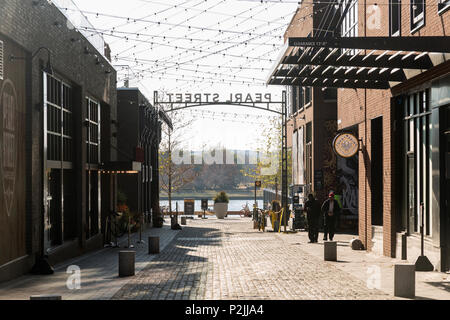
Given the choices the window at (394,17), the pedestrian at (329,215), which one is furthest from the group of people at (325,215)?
the window at (394,17)

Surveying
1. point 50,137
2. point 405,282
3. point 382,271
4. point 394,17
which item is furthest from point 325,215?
point 405,282

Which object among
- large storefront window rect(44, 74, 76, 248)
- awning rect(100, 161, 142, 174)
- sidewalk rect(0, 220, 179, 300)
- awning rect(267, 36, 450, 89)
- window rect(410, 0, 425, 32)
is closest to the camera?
→ sidewalk rect(0, 220, 179, 300)

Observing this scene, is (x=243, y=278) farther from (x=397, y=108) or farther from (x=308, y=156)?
(x=308, y=156)

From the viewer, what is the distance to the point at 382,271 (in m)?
15.1

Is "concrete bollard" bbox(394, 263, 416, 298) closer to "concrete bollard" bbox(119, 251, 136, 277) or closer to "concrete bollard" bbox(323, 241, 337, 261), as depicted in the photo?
"concrete bollard" bbox(119, 251, 136, 277)

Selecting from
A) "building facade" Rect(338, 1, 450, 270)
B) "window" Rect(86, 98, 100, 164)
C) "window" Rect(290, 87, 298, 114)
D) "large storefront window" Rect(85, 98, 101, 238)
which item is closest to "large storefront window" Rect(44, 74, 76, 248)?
"large storefront window" Rect(85, 98, 101, 238)

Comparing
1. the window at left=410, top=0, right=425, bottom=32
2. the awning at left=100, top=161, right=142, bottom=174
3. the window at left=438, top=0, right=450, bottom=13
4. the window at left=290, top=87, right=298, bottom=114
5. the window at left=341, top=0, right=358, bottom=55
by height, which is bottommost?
the awning at left=100, top=161, right=142, bottom=174

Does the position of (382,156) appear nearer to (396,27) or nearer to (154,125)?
(396,27)

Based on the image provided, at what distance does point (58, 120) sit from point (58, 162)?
1.29 meters

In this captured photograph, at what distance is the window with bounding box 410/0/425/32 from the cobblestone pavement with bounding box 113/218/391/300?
6.32m

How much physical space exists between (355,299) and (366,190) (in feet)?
33.7

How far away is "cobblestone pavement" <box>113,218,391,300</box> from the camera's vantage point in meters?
11.6

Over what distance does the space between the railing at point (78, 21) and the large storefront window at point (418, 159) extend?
1035 cm

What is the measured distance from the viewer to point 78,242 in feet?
69.8
